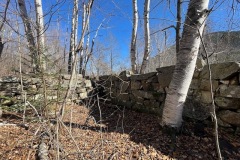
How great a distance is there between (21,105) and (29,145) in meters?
1.72

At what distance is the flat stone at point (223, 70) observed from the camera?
257 centimetres

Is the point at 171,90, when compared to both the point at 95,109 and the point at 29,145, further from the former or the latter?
the point at 95,109

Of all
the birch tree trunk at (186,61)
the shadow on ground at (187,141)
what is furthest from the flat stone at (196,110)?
the birch tree trunk at (186,61)

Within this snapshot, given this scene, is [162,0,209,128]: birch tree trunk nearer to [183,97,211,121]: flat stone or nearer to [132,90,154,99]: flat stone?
[183,97,211,121]: flat stone

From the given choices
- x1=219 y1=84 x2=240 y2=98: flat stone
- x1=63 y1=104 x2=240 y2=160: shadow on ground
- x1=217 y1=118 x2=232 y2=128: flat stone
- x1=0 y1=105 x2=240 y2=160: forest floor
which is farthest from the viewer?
x1=217 y1=118 x2=232 y2=128: flat stone

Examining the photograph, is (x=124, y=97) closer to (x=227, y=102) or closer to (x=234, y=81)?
(x=227, y=102)

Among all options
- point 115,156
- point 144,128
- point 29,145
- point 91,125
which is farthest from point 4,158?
point 144,128

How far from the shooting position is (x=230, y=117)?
8.56 ft

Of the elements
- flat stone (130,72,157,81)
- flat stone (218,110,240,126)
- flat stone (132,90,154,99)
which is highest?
flat stone (130,72,157,81)

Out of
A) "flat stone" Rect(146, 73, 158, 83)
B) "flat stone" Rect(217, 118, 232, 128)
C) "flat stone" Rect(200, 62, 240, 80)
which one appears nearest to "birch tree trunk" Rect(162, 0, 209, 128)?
"flat stone" Rect(200, 62, 240, 80)

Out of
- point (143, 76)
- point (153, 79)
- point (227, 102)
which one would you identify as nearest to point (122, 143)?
point (227, 102)

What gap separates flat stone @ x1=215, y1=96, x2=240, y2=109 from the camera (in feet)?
8.43

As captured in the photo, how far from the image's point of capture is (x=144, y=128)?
3082 mm

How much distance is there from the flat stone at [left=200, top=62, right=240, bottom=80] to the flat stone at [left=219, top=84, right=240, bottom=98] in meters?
0.17
